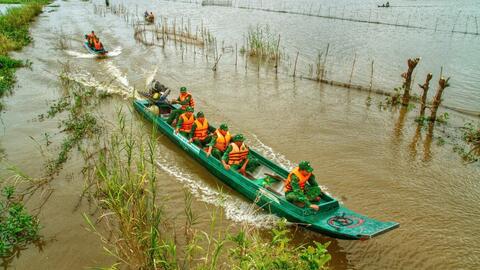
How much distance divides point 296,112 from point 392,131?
3.69 m

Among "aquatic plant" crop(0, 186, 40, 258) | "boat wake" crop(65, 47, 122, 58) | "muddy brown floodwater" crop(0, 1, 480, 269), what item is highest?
"boat wake" crop(65, 47, 122, 58)

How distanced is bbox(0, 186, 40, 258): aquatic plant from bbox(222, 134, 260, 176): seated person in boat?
4486 millimetres

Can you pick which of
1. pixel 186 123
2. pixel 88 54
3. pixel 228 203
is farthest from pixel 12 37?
pixel 228 203

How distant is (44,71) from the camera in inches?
734

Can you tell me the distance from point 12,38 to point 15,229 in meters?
20.6

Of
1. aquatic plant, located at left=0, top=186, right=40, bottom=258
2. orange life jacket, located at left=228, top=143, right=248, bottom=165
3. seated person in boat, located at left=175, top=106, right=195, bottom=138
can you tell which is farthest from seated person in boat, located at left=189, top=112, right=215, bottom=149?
aquatic plant, located at left=0, top=186, right=40, bottom=258

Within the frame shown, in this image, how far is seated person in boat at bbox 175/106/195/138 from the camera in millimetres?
11039

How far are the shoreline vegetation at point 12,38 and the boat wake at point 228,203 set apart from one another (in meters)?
8.51

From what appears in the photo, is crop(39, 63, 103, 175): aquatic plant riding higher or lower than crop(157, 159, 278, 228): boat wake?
higher

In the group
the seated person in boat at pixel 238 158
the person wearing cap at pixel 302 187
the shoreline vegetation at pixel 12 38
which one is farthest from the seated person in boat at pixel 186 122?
the shoreline vegetation at pixel 12 38

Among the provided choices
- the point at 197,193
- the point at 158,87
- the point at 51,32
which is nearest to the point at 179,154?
the point at 197,193

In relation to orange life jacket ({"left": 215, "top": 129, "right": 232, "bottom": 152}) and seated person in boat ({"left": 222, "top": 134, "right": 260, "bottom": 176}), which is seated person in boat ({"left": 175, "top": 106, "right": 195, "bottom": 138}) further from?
seated person in boat ({"left": 222, "top": 134, "right": 260, "bottom": 176})

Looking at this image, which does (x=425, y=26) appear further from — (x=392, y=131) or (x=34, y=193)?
(x=34, y=193)

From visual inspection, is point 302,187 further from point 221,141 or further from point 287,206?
point 221,141
